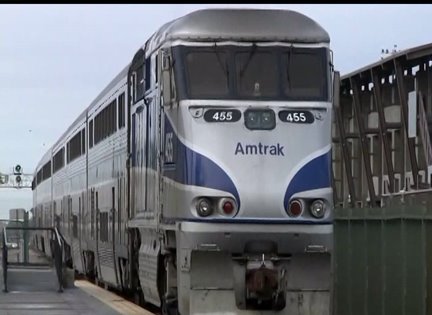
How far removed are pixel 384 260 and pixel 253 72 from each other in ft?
13.3

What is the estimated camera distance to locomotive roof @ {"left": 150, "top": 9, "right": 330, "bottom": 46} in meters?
11.7

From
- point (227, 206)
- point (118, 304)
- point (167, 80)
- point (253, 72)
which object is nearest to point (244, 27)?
point (253, 72)

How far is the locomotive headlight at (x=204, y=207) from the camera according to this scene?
11.0 metres

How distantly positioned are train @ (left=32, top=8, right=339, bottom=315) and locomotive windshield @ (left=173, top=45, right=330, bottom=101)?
1cm

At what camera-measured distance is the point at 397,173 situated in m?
34.5

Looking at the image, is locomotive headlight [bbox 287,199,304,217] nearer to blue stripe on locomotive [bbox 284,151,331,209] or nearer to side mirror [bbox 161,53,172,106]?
blue stripe on locomotive [bbox 284,151,331,209]

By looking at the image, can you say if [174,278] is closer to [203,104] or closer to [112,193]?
[203,104]

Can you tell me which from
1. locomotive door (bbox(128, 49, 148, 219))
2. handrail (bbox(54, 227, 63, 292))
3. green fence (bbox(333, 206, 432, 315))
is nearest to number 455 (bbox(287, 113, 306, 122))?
green fence (bbox(333, 206, 432, 315))

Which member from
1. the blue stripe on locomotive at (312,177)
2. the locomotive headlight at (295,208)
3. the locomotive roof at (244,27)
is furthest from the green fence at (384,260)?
the locomotive roof at (244,27)

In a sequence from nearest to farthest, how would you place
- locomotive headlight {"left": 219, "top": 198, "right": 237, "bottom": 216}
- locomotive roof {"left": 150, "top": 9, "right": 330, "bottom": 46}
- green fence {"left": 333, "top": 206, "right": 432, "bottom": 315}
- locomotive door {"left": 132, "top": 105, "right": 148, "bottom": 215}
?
locomotive headlight {"left": 219, "top": 198, "right": 237, "bottom": 216}, locomotive roof {"left": 150, "top": 9, "right": 330, "bottom": 46}, green fence {"left": 333, "top": 206, "right": 432, "bottom": 315}, locomotive door {"left": 132, "top": 105, "right": 148, "bottom": 215}

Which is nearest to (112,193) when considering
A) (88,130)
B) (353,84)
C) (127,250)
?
(127,250)

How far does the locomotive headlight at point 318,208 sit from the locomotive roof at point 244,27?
2018 millimetres

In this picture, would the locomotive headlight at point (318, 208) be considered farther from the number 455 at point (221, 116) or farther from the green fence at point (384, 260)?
the green fence at point (384, 260)

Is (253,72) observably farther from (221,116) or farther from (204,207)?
(204,207)
